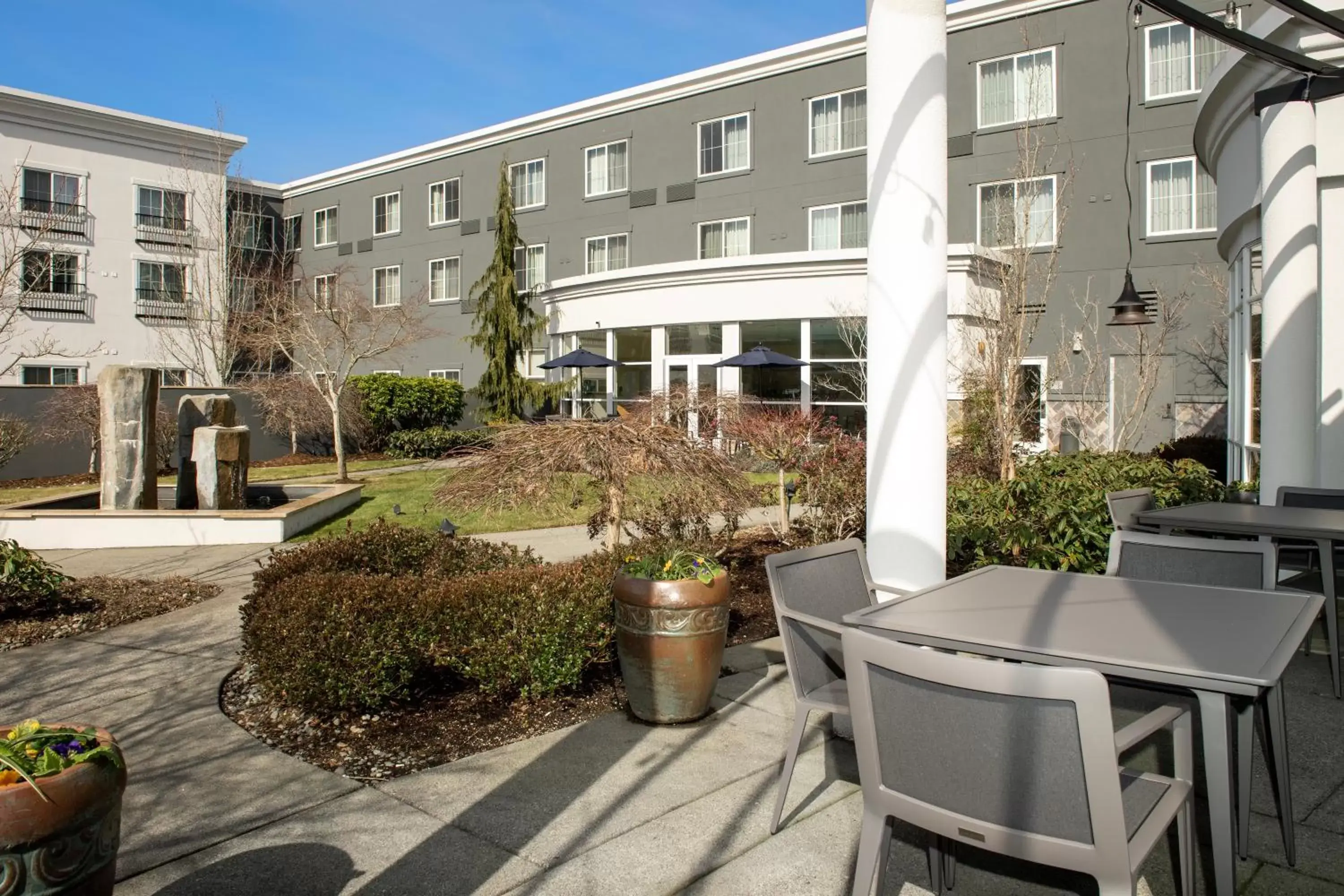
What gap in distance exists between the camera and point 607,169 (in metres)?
26.3

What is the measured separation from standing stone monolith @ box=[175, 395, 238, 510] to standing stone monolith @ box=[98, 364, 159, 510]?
67 centimetres

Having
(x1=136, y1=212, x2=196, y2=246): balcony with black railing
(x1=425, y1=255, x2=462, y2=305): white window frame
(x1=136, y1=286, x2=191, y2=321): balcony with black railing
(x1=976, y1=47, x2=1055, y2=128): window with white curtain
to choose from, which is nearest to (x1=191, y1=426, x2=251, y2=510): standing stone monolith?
(x1=976, y1=47, x2=1055, y2=128): window with white curtain

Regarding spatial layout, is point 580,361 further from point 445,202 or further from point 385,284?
point 385,284

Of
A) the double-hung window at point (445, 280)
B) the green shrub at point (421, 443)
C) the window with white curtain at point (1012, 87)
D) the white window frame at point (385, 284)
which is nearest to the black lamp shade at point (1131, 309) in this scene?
the window with white curtain at point (1012, 87)

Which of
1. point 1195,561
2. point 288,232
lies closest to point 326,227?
point 288,232

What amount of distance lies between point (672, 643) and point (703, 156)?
21893mm

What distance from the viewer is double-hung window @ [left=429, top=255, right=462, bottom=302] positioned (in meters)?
29.6

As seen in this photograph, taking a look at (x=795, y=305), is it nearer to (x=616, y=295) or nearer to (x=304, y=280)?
(x=616, y=295)

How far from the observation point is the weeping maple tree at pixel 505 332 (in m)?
24.6

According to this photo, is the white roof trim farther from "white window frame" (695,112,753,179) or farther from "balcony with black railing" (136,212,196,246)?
"balcony with black railing" (136,212,196,246)

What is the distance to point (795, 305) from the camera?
1903 cm

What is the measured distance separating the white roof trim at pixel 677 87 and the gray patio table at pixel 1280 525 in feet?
51.4

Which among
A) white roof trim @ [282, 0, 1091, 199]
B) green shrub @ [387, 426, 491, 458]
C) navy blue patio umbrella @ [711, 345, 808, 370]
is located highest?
white roof trim @ [282, 0, 1091, 199]

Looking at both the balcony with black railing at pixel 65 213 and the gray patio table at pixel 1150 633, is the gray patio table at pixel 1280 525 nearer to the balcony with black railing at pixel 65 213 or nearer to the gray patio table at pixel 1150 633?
the gray patio table at pixel 1150 633
